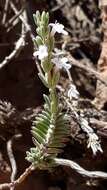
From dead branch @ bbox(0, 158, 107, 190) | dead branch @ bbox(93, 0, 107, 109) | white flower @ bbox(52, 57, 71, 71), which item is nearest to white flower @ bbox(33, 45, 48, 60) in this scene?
white flower @ bbox(52, 57, 71, 71)

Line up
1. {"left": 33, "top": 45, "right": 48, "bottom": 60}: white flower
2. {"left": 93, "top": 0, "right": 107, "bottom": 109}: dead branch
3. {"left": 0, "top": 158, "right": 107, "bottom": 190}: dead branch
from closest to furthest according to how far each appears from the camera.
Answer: {"left": 33, "top": 45, "right": 48, "bottom": 60}: white flower → {"left": 0, "top": 158, "right": 107, "bottom": 190}: dead branch → {"left": 93, "top": 0, "right": 107, "bottom": 109}: dead branch

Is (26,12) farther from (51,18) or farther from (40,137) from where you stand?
(40,137)

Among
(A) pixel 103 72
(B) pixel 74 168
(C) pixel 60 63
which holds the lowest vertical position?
(B) pixel 74 168

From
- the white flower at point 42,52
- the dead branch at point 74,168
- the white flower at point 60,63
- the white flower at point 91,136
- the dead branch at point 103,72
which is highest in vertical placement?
the dead branch at point 103,72

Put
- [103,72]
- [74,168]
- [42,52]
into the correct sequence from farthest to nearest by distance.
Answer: [103,72] → [74,168] → [42,52]

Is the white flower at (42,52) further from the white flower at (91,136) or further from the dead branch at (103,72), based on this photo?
the dead branch at (103,72)

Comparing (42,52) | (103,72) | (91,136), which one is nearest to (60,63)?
(42,52)

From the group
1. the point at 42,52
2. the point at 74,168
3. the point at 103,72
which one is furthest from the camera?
the point at 103,72

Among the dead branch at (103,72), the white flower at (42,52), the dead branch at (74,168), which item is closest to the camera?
the white flower at (42,52)

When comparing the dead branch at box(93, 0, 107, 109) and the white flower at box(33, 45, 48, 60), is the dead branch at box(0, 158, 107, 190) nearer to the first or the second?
the white flower at box(33, 45, 48, 60)

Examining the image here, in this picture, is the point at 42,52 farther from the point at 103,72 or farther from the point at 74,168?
the point at 103,72

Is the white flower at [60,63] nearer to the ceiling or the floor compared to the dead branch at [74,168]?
nearer to the ceiling

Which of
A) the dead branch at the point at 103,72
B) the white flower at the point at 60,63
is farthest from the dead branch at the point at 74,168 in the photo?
the dead branch at the point at 103,72
